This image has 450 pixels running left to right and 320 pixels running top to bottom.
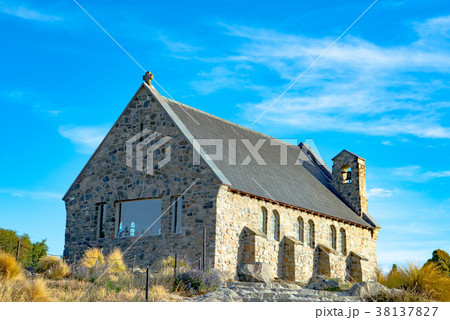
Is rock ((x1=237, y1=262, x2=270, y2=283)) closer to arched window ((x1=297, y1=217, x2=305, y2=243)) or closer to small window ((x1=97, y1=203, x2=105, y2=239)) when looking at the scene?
arched window ((x1=297, y1=217, x2=305, y2=243))

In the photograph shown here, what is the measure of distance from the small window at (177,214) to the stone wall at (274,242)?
2292 millimetres

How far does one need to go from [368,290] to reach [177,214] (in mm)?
10649

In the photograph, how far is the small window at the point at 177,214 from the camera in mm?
26062

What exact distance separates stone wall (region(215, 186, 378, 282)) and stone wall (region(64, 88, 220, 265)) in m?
0.83

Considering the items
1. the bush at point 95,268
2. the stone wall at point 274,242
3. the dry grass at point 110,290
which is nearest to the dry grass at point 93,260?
the bush at point 95,268

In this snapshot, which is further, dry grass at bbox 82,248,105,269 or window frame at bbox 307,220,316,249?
window frame at bbox 307,220,316,249

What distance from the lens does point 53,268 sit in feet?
68.1

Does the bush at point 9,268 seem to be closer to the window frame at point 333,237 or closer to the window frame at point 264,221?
the window frame at point 264,221

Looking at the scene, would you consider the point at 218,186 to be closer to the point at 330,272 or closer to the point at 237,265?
the point at 237,265

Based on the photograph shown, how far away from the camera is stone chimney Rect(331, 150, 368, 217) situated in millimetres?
38219

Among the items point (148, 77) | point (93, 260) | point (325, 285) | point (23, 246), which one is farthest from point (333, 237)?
point (23, 246)

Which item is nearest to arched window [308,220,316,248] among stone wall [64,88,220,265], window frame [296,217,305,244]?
window frame [296,217,305,244]
